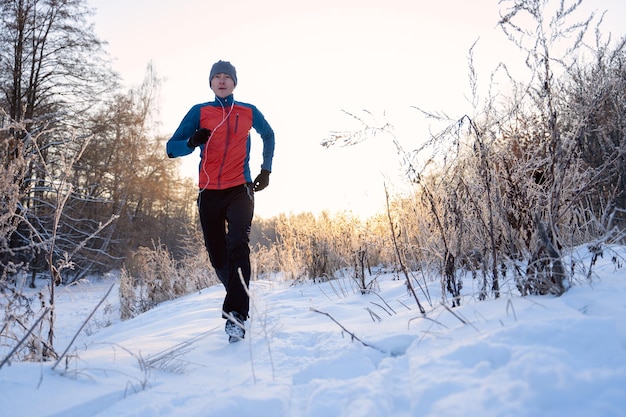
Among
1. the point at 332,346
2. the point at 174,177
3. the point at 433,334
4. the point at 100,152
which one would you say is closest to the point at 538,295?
the point at 433,334

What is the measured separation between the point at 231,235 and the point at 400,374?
1624mm

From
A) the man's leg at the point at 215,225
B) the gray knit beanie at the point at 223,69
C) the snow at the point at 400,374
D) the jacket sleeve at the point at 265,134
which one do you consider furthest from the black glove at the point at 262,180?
the snow at the point at 400,374

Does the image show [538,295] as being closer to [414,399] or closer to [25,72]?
[414,399]

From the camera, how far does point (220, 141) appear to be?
2.81 meters

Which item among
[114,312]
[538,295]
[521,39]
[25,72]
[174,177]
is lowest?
[114,312]

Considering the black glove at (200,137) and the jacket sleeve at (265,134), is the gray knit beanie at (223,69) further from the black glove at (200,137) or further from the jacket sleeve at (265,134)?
the black glove at (200,137)

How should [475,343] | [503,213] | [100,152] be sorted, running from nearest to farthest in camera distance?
[475,343]
[503,213]
[100,152]

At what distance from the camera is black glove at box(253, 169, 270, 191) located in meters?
2.92

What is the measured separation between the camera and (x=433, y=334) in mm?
1424

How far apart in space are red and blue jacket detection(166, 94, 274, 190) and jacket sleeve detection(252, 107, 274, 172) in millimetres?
65

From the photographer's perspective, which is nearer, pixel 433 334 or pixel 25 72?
pixel 433 334

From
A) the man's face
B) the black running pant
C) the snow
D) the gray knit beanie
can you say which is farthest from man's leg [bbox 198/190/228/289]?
the snow

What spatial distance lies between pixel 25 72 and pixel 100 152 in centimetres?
431

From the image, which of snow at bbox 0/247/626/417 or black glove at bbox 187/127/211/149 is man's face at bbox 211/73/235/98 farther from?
snow at bbox 0/247/626/417
